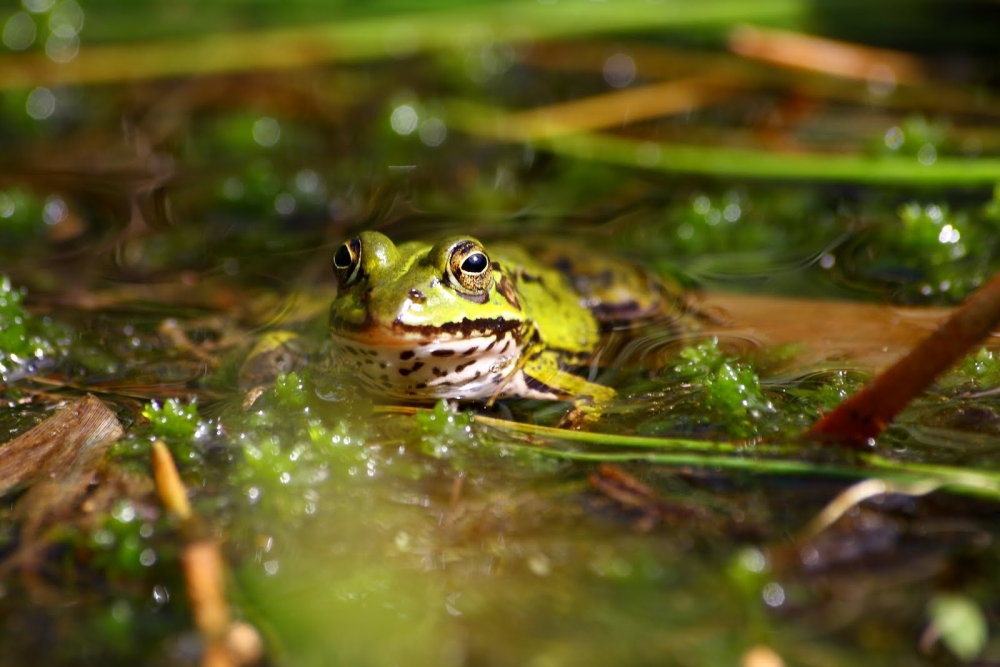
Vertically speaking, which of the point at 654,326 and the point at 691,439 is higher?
the point at 654,326

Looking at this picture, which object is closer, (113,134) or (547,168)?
(547,168)

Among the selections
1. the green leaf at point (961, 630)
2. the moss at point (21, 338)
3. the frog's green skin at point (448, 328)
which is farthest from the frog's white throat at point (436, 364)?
the green leaf at point (961, 630)

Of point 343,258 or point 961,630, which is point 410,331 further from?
point 961,630

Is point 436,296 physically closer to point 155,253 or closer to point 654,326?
point 654,326

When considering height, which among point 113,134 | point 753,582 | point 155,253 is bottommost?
point 753,582

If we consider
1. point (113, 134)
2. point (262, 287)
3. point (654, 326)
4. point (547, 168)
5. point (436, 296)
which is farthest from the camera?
point (113, 134)

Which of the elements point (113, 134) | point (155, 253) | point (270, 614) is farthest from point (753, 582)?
point (113, 134)

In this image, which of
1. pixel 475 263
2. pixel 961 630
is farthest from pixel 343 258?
pixel 961 630

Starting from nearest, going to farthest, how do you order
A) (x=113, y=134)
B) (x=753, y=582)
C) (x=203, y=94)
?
(x=753, y=582) → (x=113, y=134) → (x=203, y=94)
